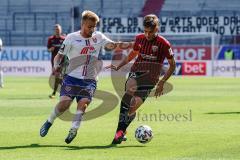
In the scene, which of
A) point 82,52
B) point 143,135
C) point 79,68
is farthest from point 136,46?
point 143,135

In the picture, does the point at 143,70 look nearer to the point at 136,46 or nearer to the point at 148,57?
the point at 148,57

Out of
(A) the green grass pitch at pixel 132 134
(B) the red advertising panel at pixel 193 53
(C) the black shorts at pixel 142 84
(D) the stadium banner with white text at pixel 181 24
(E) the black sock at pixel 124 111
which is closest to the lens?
(A) the green grass pitch at pixel 132 134

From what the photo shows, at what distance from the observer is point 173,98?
25.8 metres

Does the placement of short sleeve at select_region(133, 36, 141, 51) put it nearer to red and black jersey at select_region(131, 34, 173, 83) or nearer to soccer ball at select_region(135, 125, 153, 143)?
red and black jersey at select_region(131, 34, 173, 83)

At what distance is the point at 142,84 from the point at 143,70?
0.84 feet

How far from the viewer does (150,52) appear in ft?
41.9

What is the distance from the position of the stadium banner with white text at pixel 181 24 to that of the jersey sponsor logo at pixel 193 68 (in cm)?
688

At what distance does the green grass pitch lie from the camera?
1116cm

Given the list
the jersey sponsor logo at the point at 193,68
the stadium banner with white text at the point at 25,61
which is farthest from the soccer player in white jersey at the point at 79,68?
the jersey sponsor logo at the point at 193,68

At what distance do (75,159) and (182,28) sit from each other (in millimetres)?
44258

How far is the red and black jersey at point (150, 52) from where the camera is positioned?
41.9 ft

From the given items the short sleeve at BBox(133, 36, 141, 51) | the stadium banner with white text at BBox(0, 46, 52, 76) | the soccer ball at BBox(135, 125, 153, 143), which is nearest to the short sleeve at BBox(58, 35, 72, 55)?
the short sleeve at BBox(133, 36, 141, 51)

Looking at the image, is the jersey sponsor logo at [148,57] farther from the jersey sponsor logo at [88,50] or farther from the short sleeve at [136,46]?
the jersey sponsor logo at [88,50]

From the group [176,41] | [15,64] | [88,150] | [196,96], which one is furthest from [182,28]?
[88,150]
